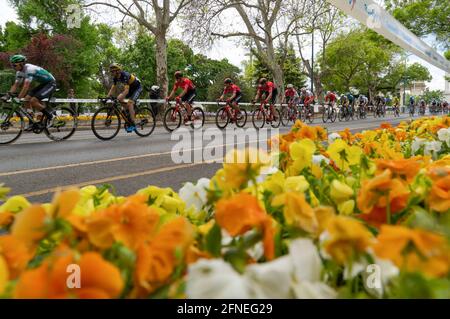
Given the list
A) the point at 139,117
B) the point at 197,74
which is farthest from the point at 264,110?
the point at 197,74

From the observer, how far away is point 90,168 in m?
5.97

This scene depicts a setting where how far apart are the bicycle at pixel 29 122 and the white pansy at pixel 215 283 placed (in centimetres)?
984

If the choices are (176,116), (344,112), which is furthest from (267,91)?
(344,112)

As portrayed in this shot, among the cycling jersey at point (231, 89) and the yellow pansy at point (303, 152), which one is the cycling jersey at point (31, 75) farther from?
the yellow pansy at point (303, 152)

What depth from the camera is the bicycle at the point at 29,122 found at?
31.1 feet

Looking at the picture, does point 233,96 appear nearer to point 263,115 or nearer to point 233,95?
point 233,95

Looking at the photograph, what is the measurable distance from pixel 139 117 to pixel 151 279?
1169 centimetres

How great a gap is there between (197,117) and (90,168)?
905cm

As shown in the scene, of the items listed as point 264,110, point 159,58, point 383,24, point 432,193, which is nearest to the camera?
point 432,193

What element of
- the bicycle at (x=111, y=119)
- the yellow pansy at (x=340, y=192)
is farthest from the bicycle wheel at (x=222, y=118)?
the yellow pansy at (x=340, y=192)

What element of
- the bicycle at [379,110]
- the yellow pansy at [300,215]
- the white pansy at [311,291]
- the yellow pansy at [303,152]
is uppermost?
the bicycle at [379,110]

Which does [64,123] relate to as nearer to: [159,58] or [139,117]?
[139,117]
